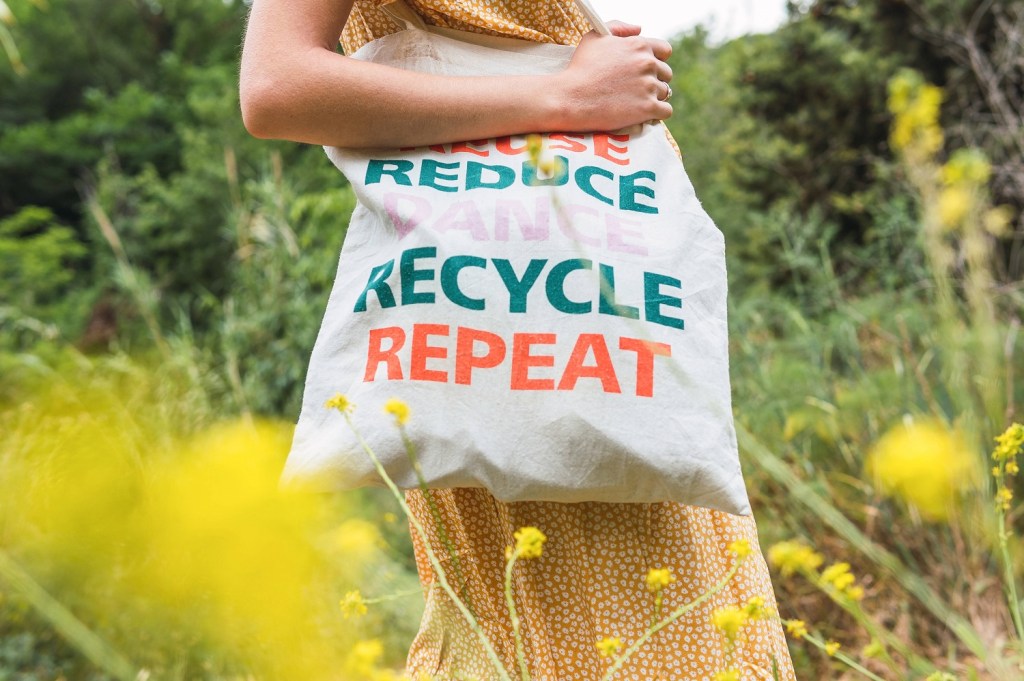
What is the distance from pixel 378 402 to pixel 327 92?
298 millimetres

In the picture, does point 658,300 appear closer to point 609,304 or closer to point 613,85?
point 609,304

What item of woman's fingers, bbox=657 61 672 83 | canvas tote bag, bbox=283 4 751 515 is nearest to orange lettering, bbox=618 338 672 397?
canvas tote bag, bbox=283 4 751 515

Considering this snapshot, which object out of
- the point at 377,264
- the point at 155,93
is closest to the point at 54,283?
the point at 155,93

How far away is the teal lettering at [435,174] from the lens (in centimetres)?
80

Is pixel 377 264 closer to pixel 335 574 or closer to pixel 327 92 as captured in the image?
pixel 327 92

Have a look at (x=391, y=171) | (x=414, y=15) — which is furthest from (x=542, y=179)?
(x=414, y=15)

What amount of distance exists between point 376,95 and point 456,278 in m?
0.20

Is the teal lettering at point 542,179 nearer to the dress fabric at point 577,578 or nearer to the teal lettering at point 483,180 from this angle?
the teal lettering at point 483,180

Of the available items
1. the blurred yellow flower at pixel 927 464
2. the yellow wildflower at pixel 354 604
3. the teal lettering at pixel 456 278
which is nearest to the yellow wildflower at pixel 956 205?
the blurred yellow flower at pixel 927 464

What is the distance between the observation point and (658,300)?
764 mm

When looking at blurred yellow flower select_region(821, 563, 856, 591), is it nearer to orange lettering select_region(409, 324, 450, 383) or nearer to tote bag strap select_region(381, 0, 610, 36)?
orange lettering select_region(409, 324, 450, 383)

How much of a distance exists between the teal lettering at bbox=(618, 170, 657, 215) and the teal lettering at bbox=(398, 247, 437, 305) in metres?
0.19

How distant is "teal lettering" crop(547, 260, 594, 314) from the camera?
0.75 m

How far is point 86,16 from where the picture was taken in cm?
1648
